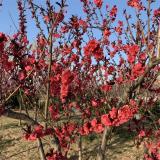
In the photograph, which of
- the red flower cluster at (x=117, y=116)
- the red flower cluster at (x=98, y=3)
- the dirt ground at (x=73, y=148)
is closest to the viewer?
the red flower cluster at (x=117, y=116)

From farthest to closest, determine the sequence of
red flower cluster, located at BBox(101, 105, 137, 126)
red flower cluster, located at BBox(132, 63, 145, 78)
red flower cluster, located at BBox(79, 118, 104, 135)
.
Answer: red flower cluster, located at BBox(132, 63, 145, 78)
red flower cluster, located at BBox(79, 118, 104, 135)
red flower cluster, located at BBox(101, 105, 137, 126)

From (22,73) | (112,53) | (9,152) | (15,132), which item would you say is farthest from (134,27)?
(15,132)

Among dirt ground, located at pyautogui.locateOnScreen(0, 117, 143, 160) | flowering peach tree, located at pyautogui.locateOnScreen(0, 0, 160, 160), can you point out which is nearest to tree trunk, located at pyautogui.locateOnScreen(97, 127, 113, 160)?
flowering peach tree, located at pyautogui.locateOnScreen(0, 0, 160, 160)

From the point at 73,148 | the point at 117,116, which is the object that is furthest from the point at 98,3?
the point at 73,148

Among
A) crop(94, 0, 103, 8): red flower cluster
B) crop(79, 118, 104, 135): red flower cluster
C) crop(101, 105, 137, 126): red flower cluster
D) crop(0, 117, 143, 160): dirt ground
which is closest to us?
crop(101, 105, 137, 126): red flower cluster

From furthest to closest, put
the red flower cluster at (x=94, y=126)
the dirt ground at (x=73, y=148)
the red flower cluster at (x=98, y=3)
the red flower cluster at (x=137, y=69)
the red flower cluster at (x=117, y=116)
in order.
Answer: the dirt ground at (x=73, y=148) < the red flower cluster at (x=98, y=3) < the red flower cluster at (x=137, y=69) < the red flower cluster at (x=94, y=126) < the red flower cluster at (x=117, y=116)

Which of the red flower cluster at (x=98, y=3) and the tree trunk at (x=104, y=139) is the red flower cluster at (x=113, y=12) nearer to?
the red flower cluster at (x=98, y=3)

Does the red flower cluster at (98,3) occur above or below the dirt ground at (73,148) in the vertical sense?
above

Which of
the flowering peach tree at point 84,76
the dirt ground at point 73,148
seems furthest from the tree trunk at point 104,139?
the dirt ground at point 73,148

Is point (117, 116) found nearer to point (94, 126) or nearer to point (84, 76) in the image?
point (94, 126)

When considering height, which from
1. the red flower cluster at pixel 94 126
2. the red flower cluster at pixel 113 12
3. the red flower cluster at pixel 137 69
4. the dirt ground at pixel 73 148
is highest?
the red flower cluster at pixel 113 12

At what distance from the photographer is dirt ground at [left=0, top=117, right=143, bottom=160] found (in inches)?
360

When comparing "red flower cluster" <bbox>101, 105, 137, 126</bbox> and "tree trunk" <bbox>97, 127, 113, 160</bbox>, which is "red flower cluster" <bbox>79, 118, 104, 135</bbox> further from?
"red flower cluster" <bbox>101, 105, 137, 126</bbox>

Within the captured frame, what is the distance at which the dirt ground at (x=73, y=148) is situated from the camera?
9.15 meters
